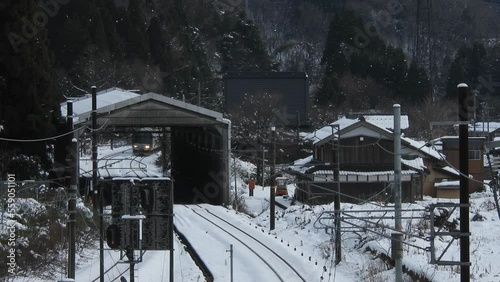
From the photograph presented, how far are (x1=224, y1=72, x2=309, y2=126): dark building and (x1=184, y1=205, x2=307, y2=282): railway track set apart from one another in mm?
22820

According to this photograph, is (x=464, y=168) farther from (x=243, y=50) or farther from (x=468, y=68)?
(x=243, y=50)

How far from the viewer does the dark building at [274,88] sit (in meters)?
52.2

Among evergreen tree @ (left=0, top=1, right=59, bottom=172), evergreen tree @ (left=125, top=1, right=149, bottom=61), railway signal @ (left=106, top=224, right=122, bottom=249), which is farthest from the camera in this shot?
evergreen tree @ (left=125, top=1, right=149, bottom=61)

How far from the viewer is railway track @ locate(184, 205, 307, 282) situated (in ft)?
56.6

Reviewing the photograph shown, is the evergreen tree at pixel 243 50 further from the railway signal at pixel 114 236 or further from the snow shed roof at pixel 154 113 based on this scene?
the railway signal at pixel 114 236

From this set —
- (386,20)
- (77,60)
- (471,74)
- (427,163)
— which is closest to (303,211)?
(427,163)

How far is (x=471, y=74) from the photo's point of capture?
64.9 m

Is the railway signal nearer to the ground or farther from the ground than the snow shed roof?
nearer to the ground

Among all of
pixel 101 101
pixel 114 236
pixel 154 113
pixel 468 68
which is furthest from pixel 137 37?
pixel 114 236

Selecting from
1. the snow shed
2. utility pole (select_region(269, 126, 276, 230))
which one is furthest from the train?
utility pole (select_region(269, 126, 276, 230))

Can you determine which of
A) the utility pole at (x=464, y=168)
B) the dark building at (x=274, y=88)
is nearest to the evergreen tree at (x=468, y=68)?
the dark building at (x=274, y=88)

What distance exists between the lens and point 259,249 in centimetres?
2102

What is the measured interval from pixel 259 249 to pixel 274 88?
1291 inches

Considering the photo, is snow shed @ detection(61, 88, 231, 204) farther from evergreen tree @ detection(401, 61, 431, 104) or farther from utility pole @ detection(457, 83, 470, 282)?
evergreen tree @ detection(401, 61, 431, 104)
